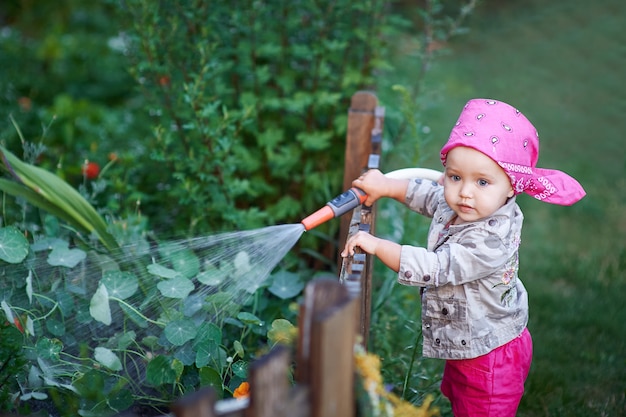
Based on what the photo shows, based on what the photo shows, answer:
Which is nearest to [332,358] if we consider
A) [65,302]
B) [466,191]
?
[466,191]

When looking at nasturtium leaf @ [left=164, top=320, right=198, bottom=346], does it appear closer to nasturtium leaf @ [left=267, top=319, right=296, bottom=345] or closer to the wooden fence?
nasturtium leaf @ [left=267, top=319, right=296, bottom=345]

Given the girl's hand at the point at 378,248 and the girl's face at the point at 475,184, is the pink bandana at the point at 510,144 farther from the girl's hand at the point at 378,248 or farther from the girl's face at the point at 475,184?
the girl's hand at the point at 378,248

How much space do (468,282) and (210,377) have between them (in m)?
0.82

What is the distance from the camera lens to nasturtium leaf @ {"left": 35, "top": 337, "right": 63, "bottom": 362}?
6.86 ft

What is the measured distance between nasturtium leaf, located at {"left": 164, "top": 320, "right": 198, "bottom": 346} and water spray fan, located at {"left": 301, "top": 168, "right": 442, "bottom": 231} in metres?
0.52

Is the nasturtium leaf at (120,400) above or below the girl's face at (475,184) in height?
below

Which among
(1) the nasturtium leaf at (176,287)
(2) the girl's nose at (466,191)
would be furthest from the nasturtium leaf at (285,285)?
(2) the girl's nose at (466,191)

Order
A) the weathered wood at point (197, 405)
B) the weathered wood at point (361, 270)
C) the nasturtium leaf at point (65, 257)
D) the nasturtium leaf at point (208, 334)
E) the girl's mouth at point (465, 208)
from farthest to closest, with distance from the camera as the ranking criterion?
1. the nasturtium leaf at point (65, 257)
2. the nasturtium leaf at point (208, 334)
3. the girl's mouth at point (465, 208)
4. the weathered wood at point (361, 270)
5. the weathered wood at point (197, 405)

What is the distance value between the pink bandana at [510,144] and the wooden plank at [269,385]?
3.02 ft

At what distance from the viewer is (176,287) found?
2291 mm

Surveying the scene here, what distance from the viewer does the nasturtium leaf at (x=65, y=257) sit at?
8.10ft

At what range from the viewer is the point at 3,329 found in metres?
1.96

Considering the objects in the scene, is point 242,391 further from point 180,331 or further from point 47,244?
point 47,244

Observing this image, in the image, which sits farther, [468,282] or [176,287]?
[176,287]
